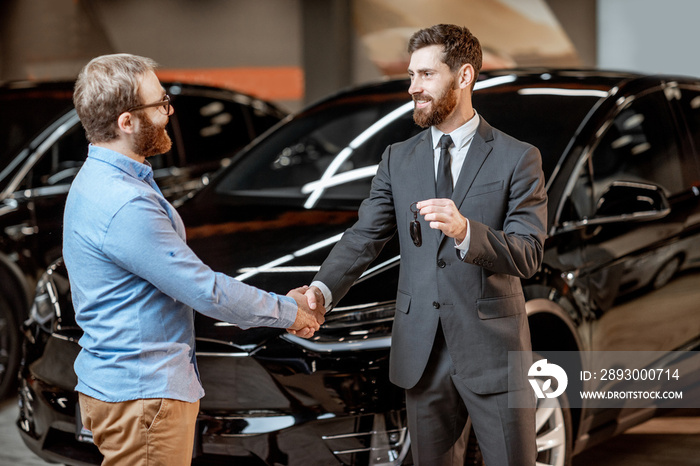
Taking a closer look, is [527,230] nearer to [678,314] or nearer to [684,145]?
[678,314]

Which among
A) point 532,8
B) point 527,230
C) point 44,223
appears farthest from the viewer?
point 532,8

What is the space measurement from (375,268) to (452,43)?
87 cm

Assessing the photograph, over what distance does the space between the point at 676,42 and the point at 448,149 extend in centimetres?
704

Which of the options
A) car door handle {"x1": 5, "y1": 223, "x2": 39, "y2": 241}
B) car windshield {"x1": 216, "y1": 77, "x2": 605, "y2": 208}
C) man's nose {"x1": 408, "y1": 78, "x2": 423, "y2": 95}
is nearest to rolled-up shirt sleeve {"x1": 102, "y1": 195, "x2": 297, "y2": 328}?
man's nose {"x1": 408, "y1": 78, "x2": 423, "y2": 95}

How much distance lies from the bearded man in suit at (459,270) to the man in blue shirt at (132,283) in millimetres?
467

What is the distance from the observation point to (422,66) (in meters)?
2.30

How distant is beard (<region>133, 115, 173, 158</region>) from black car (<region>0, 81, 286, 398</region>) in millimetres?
2577

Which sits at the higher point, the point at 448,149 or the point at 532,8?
the point at 532,8

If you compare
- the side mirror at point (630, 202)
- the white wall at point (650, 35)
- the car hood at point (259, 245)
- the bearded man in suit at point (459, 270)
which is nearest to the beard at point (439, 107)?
the bearded man in suit at point (459, 270)

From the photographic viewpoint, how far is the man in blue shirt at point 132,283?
1977 mm

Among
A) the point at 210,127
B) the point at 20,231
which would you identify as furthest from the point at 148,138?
the point at 210,127

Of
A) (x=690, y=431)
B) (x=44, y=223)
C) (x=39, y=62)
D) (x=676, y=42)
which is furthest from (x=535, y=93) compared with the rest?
(x=39, y=62)

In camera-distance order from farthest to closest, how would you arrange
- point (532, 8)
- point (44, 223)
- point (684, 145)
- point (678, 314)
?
1. point (532, 8)
2. point (44, 223)
3. point (684, 145)
4. point (678, 314)

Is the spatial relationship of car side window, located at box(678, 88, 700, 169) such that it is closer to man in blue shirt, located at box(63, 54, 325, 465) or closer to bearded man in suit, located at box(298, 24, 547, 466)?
bearded man in suit, located at box(298, 24, 547, 466)
